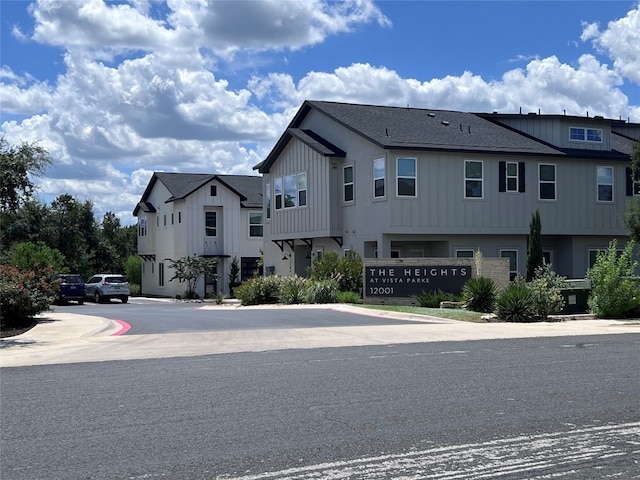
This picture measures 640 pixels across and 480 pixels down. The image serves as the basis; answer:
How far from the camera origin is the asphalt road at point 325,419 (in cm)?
646

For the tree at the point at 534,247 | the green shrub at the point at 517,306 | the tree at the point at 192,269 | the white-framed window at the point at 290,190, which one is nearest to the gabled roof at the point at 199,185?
the tree at the point at 192,269

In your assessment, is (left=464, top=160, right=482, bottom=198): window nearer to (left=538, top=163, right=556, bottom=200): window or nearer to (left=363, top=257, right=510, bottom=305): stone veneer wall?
(left=538, top=163, right=556, bottom=200): window

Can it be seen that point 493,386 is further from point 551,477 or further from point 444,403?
point 551,477

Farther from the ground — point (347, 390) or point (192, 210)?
point (192, 210)

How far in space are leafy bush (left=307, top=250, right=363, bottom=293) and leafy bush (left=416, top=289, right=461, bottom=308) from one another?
3.97 meters

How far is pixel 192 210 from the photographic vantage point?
164 ft

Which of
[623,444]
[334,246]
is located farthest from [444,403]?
[334,246]

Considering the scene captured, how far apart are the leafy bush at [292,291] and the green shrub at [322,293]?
1.41 feet

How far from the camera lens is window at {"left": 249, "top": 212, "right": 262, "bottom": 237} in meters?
51.7

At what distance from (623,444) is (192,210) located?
4449cm

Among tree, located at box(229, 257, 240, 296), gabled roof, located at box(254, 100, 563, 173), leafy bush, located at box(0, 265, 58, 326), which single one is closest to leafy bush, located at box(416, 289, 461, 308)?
gabled roof, located at box(254, 100, 563, 173)

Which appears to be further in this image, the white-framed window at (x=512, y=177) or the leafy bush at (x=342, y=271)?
the white-framed window at (x=512, y=177)

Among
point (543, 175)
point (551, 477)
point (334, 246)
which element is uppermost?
point (543, 175)

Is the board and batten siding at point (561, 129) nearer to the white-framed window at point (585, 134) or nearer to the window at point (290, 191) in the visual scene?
the white-framed window at point (585, 134)
